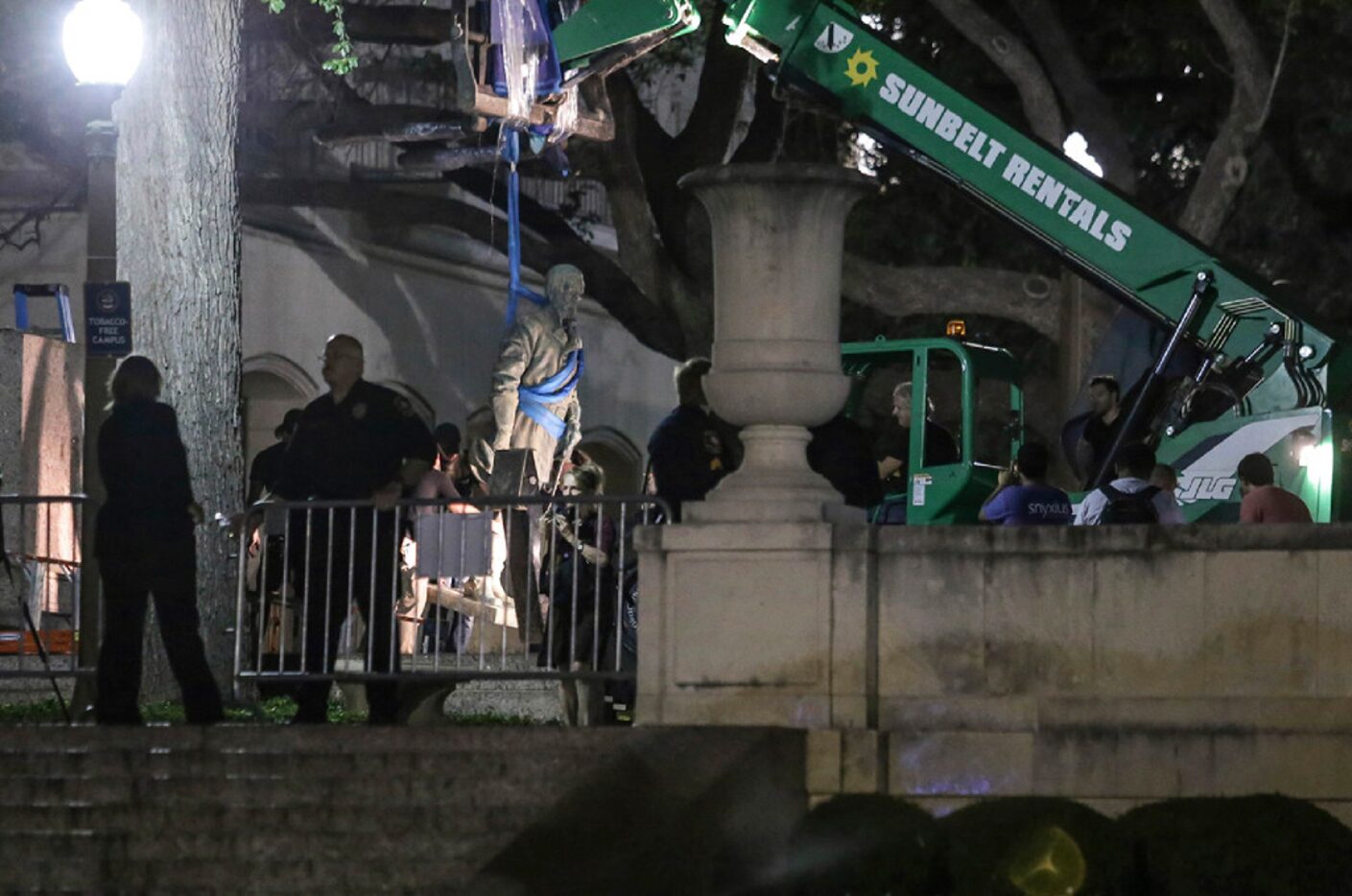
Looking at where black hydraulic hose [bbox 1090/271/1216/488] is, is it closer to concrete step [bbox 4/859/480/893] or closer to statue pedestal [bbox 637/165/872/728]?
statue pedestal [bbox 637/165/872/728]

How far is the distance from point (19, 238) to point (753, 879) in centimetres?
1863

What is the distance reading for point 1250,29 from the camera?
22.5 meters

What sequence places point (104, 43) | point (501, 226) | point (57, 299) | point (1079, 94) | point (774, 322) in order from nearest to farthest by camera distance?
point (774, 322)
point (104, 43)
point (57, 299)
point (1079, 94)
point (501, 226)

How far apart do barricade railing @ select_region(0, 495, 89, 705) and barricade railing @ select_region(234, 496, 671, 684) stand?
1.02 metres

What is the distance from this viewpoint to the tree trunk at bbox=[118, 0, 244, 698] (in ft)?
53.5

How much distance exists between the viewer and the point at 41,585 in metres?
15.8

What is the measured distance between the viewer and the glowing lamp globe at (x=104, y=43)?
14586 mm

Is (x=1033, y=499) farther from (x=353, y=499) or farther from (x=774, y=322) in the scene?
(x=353, y=499)

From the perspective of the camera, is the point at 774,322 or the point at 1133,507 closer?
the point at 774,322

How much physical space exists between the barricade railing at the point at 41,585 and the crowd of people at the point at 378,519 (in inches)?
45.9

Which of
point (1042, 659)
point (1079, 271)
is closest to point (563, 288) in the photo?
point (1079, 271)

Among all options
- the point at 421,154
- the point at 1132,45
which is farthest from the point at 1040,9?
the point at 421,154

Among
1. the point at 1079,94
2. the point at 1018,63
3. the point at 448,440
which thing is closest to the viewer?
the point at 448,440

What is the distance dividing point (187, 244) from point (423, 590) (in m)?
3.51
